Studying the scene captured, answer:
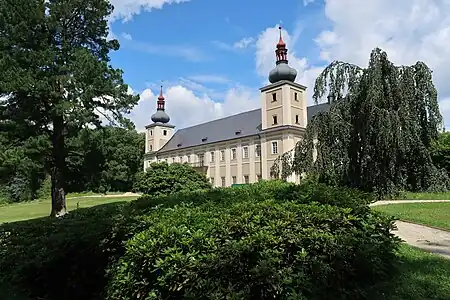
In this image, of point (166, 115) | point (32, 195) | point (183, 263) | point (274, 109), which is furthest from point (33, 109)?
point (166, 115)

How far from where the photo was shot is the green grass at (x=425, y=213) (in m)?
9.39

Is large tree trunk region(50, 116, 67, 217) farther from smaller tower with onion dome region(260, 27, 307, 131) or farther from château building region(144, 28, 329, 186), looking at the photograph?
smaller tower with onion dome region(260, 27, 307, 131)

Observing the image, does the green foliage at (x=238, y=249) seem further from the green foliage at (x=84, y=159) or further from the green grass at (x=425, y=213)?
the green foliage at (x=84, y=159)

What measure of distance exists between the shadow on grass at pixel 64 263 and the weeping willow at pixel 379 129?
14.0 meters

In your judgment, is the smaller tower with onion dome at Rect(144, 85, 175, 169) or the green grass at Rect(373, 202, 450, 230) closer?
the green grass at Rect(373, 202, 450, 230)

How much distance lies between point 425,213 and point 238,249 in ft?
31.0

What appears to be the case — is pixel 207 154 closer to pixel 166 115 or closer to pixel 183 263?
pixel 166 115

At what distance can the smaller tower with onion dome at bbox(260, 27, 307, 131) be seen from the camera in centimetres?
4388

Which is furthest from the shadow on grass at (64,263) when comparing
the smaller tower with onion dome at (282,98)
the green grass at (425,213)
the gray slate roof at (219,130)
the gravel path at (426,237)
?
the gray slate roof at (219,130)

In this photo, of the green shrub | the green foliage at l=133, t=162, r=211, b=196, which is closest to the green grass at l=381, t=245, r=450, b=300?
the green shrub

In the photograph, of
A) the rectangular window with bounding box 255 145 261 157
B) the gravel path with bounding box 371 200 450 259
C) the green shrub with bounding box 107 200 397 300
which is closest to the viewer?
the green shrub with bounding box 107 200 397 300

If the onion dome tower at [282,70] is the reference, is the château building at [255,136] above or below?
below

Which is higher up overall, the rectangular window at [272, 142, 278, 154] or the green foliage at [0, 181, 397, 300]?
the rectangular window at [272, 142, 278, 154]

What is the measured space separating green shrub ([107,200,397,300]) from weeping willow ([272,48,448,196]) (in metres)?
13.6
